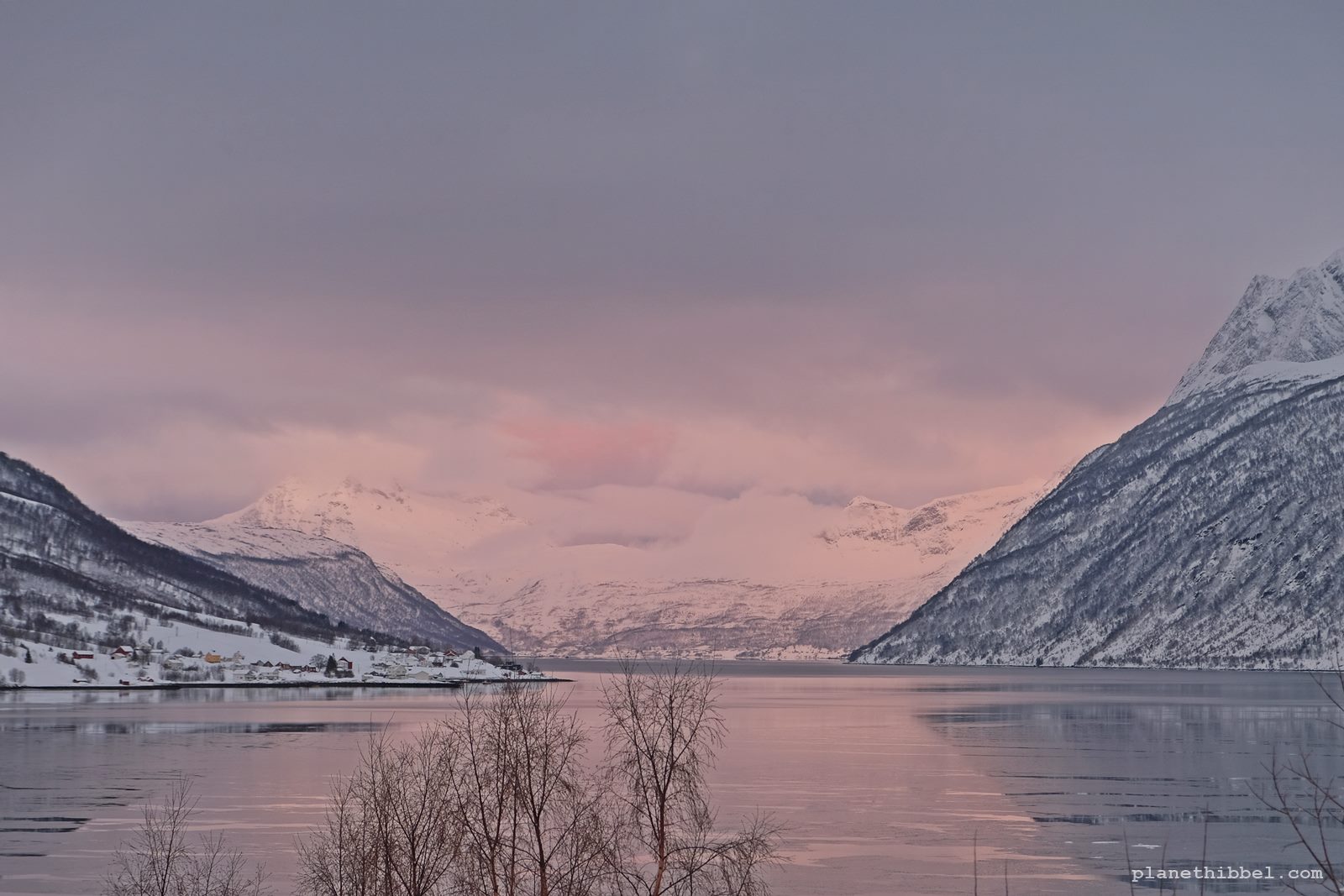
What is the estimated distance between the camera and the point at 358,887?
158 feet

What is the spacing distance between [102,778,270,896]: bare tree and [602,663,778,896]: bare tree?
43.2ft

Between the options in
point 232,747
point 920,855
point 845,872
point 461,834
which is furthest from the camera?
point 232,747

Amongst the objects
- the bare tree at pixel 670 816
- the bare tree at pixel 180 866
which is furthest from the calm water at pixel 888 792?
the bare tree at pixel 670 816

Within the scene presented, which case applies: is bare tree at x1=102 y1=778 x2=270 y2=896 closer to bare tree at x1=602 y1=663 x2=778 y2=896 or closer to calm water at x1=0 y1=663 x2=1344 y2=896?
calm water at x1=0 y1=663 x2=1344 y2=896

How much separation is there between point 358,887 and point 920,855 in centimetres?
3273

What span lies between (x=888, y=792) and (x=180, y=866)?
4786 cm

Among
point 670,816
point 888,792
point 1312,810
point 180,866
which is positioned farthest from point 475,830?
point 888,792

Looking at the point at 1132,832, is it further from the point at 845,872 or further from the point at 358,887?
the point at 358,887

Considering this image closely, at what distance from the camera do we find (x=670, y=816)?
260ft

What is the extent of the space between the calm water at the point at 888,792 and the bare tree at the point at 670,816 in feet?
11.9

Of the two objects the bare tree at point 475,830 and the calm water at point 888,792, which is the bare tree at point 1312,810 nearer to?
the calm water at point 888,792

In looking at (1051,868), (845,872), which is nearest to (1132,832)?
(1051,868)

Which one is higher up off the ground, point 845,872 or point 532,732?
point 532,732

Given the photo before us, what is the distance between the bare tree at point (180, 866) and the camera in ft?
188
